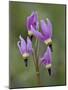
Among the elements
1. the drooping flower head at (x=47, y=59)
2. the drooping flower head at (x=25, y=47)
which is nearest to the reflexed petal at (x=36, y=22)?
the drooping flower head at (x=25, y=47)

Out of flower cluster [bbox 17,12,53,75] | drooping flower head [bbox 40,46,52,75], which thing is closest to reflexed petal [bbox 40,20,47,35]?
flower cluster [bbox 17,12,53,75]

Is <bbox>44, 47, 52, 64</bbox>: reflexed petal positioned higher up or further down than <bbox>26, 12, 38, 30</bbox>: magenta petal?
further down

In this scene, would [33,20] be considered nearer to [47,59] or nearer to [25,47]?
[25,47]

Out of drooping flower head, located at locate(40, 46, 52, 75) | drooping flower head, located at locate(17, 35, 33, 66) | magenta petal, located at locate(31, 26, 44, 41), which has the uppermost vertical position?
magenta petal, located at locate(31, 26, 44, 41)

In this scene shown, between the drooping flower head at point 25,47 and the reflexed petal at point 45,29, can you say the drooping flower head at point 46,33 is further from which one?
the drooping flower head at point 25,47

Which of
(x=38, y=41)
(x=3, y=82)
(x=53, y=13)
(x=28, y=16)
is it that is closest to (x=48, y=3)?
(x=53, y=13)

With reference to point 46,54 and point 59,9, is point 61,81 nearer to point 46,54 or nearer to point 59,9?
point 46,54

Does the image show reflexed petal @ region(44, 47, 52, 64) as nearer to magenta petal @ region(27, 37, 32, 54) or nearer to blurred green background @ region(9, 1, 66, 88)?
blurred green background @ region(9, 1, 66, 88)
